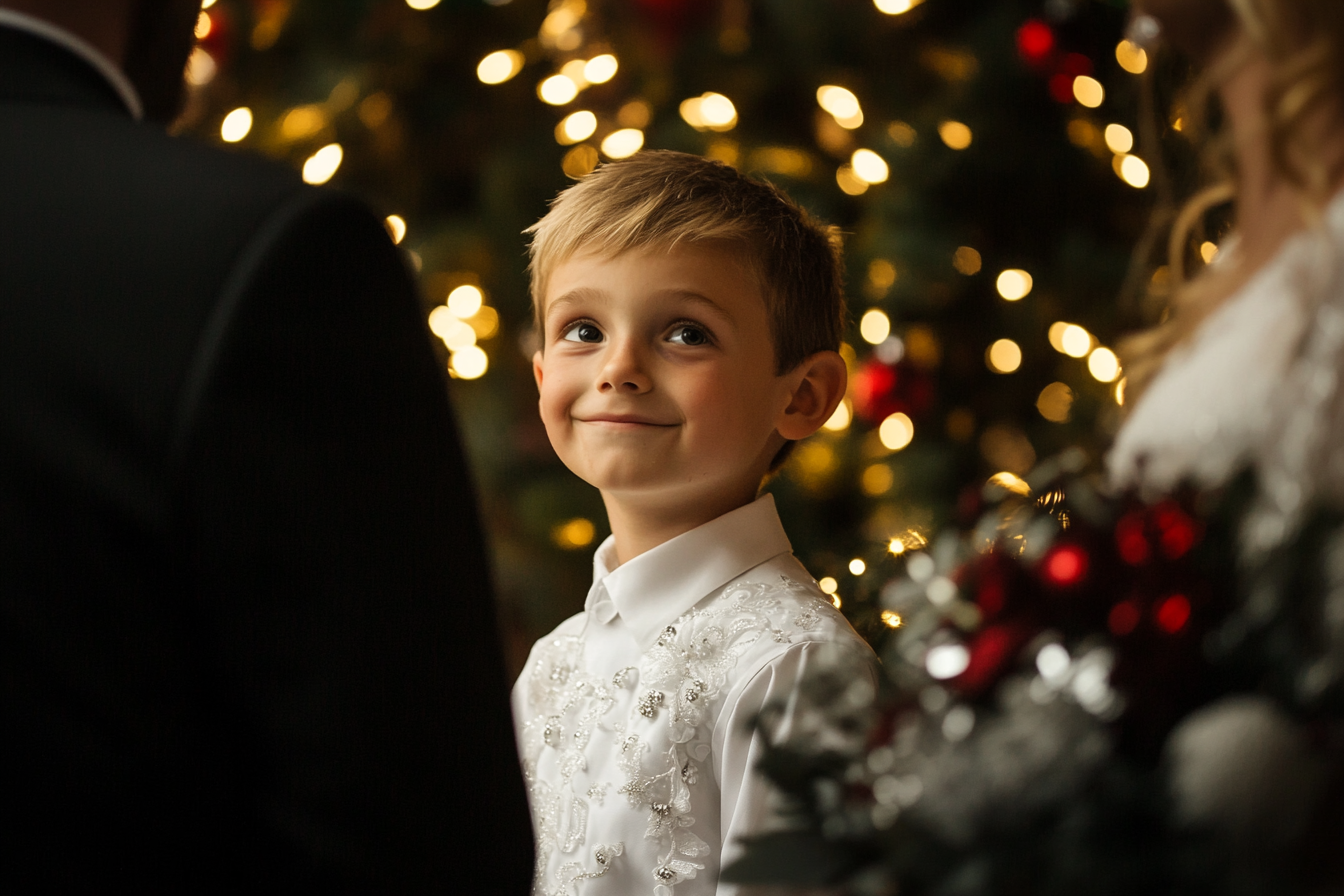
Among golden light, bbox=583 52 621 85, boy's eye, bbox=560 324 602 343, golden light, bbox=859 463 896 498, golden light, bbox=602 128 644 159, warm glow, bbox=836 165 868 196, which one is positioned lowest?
golden light, bbox=859 463 896 498

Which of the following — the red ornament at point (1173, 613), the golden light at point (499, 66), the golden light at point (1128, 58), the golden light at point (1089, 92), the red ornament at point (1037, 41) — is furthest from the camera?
the golden light at point (499, 66)

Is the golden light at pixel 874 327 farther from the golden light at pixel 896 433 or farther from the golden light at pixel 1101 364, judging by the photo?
the golden light at pixel 1101 364

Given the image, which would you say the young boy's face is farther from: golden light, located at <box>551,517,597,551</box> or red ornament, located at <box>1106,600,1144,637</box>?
golden light, located at <box>551,517,597,551</box>

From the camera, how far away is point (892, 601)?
1.95 ft

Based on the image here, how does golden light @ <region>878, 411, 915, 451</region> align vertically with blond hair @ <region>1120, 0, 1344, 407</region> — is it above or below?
below

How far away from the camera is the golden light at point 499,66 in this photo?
7.13 ft

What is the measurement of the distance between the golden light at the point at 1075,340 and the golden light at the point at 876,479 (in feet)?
1.32

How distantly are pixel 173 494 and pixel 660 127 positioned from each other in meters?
1.70

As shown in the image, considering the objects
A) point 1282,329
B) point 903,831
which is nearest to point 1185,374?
point 1282,329

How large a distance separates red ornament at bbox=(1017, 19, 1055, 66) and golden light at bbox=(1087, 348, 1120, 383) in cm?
60

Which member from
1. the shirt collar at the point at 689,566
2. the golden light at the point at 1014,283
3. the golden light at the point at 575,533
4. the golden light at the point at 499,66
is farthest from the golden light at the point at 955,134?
the shirt collar at the point at 689,566

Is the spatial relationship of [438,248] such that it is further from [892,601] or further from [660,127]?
[892,601]

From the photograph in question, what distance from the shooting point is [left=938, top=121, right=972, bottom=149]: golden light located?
6.51 feet

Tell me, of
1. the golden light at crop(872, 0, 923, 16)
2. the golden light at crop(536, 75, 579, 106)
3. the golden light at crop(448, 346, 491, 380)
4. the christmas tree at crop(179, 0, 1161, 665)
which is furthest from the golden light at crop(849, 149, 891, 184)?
the golden light at crop(448, 346, 491, 380)
